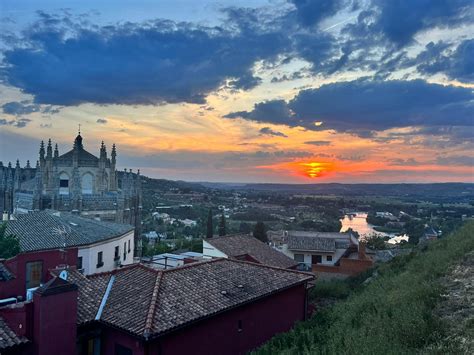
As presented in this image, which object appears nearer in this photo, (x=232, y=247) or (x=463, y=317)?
(x=463, y=317)

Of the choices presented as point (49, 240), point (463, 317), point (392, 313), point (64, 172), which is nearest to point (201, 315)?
point (392, 313)

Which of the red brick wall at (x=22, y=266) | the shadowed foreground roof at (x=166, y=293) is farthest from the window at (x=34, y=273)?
the shadowed foreground roof at (x=166, y=293)

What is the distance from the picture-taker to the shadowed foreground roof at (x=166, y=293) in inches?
374

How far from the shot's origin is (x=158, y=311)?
31.7ft

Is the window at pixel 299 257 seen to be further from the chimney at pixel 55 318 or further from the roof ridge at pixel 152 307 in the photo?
the chimney at pixel 55 318

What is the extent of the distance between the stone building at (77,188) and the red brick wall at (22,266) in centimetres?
1736

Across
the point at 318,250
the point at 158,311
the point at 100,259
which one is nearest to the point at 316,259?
the point at 318,250

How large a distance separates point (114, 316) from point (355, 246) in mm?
25411

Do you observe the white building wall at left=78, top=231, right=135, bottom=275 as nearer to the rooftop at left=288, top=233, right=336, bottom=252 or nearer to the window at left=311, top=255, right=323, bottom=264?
the rooftop at left=288, top=233, right=336, bottom=252

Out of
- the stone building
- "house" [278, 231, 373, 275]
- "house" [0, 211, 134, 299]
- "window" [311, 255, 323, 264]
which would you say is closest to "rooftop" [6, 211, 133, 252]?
"house" [0, 211, 134, 299]

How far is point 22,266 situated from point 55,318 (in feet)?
13.3

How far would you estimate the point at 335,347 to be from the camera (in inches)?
293

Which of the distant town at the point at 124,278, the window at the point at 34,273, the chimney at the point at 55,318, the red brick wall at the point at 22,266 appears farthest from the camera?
the window at the point at 34,273

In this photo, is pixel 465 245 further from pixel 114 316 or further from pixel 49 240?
pixel 49 240
